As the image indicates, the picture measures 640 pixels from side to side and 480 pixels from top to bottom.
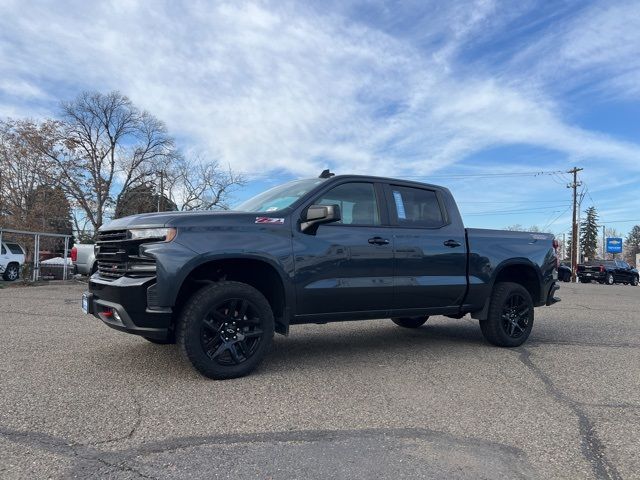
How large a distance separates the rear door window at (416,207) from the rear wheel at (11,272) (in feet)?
61.5

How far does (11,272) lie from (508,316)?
1988 centimetres

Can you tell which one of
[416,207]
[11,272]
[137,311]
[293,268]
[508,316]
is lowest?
[11,272]

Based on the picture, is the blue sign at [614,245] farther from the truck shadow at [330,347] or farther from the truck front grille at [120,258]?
the truck front grille at [120,258]

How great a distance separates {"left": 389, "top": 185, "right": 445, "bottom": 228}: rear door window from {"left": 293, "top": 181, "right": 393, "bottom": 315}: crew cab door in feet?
0.79

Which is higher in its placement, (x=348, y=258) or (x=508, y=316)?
(x=348, y=258)

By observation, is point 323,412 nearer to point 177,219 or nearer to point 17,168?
point 177,219

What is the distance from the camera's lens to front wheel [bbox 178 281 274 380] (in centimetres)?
429

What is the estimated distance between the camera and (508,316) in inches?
250

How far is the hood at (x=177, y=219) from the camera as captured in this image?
4.31 meters

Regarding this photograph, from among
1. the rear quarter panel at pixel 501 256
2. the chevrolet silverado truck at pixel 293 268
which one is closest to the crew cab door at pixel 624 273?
the rear quarter panel at pixel 501 256

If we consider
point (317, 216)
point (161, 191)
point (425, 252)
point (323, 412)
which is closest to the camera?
point (323, 412)

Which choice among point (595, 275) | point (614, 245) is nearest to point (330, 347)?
point (595, 275)

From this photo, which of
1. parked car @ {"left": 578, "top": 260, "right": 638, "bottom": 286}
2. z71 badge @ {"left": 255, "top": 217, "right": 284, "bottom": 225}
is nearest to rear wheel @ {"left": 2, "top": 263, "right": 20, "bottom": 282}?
z71 badge @ {"left": 255, "top": 217, "right": 284, "bottom": 225}

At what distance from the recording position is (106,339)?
6242 mm
